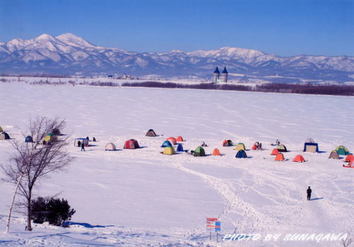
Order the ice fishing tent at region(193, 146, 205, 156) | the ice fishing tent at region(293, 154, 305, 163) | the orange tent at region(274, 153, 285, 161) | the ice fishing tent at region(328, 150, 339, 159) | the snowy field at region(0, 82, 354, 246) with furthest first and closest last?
the ice fishing tent at region(328, 150, 339, 159) < the ice fishing tent at region(193, 146, 205, 156) < the orange tent at region(274, 153, 285, 161) < the ice fishing tent at region(293, 154, 305, 163) < the snowy field at region(0, 82, 354, 246)

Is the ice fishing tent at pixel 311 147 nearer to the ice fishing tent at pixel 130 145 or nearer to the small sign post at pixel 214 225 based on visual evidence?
the ice fishing tent at pixel 130 145

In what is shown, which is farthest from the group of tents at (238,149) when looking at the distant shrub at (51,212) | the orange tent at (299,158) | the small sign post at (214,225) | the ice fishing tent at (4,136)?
the distant shrub at (51,212)

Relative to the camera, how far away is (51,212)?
13.6 metres

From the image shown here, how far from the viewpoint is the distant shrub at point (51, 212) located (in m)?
13.6

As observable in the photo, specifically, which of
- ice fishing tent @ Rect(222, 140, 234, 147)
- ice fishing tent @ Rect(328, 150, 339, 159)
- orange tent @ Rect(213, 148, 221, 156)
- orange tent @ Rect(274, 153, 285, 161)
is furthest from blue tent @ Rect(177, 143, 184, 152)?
ice fishing tent @ Rect(328, 150, 339, 159)

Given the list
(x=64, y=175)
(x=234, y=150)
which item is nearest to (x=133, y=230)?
(x=64, y=175)

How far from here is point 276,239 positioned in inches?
518

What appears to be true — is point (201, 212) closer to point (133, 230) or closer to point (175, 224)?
point (175, 224)

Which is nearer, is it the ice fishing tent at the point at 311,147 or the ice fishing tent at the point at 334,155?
the ice fishing tent at the point at 334,155

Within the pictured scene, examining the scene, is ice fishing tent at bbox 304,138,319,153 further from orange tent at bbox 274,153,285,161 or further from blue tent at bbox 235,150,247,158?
blue tent at bbox 235,150,247,158

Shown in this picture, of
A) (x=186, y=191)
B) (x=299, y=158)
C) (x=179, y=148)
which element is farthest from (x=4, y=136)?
(x=299, y=158)

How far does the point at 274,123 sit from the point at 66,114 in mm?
19849

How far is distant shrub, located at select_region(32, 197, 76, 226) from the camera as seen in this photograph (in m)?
13.6

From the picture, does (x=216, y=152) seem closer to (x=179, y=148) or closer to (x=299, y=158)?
(x=179, y=148)
